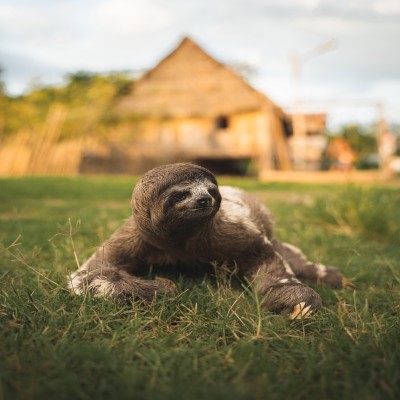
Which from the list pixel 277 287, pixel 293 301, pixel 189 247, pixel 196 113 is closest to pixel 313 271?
pixel 277 287

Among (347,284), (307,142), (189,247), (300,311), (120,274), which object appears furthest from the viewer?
(307,142)

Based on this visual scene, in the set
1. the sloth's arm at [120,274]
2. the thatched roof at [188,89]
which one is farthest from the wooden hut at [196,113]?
the sloth's arm at [120,274]

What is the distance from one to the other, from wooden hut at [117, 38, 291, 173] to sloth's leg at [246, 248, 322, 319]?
53.9 ft

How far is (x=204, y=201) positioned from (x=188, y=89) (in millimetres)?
19155

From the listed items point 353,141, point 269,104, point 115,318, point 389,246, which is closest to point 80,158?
point 269,104

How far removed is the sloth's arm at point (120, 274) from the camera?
2.54m

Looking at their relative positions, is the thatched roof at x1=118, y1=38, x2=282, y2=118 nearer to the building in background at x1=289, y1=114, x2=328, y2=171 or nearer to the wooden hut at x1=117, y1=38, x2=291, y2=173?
the wooden hut at x1=117, y1=38, x2=291, y2=173

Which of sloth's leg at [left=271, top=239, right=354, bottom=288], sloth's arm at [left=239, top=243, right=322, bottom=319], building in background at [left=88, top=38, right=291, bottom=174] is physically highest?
building in background at [left=88, top=38, right=291, bottom=174]

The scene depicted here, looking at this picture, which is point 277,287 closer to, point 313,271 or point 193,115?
point 313,271

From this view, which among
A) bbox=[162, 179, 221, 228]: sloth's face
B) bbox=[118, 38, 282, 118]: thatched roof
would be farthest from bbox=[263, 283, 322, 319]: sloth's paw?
bbox=[118, 38, 282, 118]: thatched roof

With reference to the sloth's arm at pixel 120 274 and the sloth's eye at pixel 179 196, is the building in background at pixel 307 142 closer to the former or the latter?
the sloth's arm at pixel 120 274

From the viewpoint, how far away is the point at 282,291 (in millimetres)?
2570

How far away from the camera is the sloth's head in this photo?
2.46 m

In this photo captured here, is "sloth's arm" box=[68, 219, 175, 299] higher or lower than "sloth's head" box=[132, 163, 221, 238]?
lower
